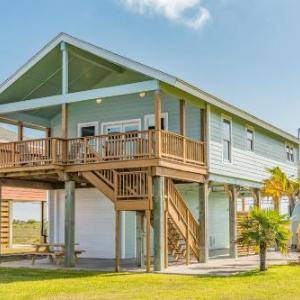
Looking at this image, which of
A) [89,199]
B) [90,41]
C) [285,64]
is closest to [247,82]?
[285,64]

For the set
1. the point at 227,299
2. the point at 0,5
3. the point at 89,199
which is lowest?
the point at 227,299

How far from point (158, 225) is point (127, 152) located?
142 inches

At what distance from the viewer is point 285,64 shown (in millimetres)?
30875

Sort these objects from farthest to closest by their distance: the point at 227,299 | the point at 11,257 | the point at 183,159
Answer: the point at 11,257, the point at 183,159, the point at 227,299

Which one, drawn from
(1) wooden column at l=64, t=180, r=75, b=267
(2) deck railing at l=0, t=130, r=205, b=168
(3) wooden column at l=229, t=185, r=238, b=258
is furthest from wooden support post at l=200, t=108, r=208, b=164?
(1) wooden column at l=64, t=180, r=75, b=267

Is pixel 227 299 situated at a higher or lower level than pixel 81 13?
lower

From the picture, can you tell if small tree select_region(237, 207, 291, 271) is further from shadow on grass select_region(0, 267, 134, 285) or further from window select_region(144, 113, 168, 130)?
window select_region(144, 113, 168, 130)

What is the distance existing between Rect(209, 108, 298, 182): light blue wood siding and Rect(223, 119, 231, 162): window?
1.12 feet

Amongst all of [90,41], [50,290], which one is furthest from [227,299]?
[90,41]

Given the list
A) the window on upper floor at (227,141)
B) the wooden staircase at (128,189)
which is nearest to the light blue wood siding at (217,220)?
the window on upper floor at (227,141)

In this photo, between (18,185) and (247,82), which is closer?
(18,185)

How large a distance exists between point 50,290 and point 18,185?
32.5ft

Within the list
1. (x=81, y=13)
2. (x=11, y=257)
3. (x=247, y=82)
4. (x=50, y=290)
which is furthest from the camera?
(x=247, y=82)

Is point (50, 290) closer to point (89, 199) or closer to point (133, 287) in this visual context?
point (133, 287)
